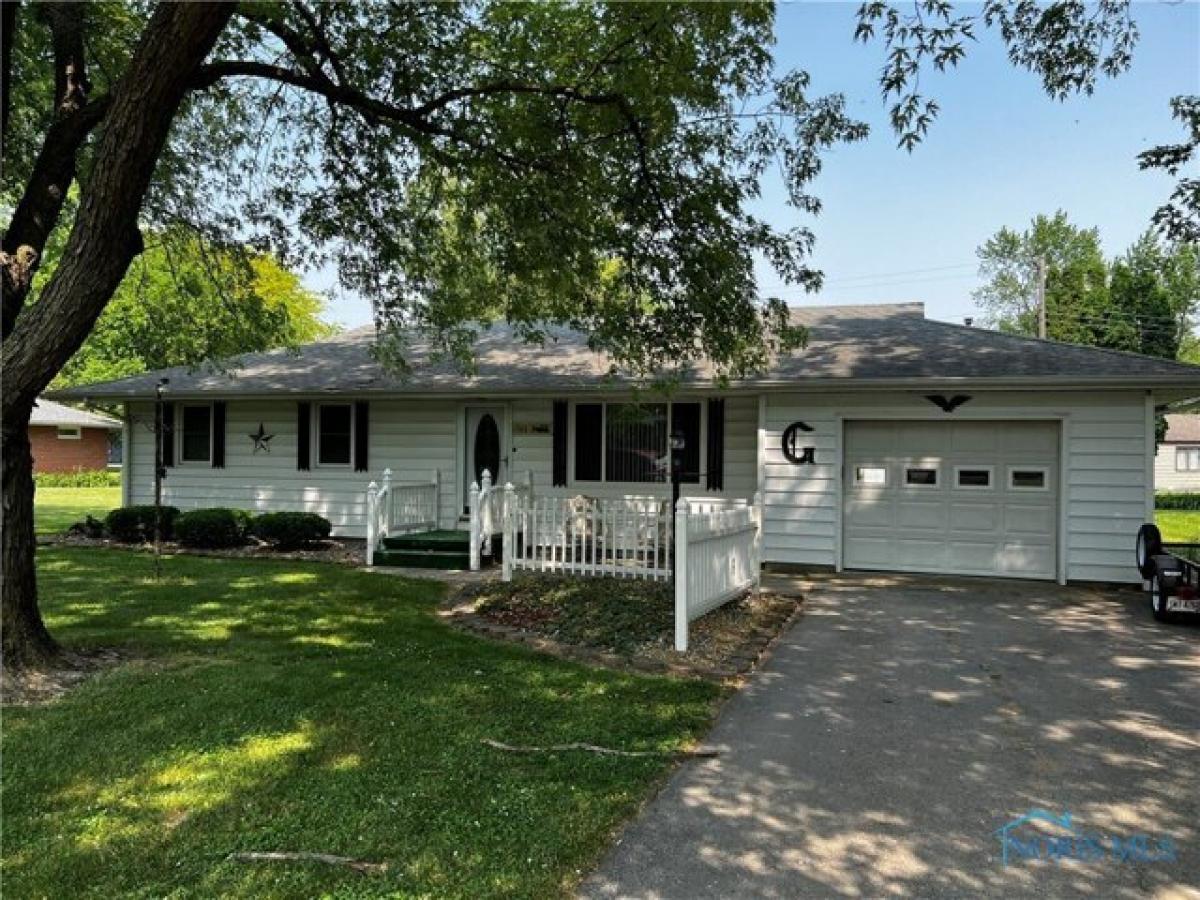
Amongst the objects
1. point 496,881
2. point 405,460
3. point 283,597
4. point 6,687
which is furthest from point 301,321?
point 496,881

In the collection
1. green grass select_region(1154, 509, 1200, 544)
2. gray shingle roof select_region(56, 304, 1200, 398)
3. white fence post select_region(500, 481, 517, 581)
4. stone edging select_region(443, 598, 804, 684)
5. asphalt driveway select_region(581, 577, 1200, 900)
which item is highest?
gray shingle roof select_region(56, 304, 1200, 398)

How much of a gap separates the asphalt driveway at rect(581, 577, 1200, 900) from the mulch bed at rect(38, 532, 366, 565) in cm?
740

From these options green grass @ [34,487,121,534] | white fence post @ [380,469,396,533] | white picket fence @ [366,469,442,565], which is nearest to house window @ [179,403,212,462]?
green grass @ [34,487,121,534]

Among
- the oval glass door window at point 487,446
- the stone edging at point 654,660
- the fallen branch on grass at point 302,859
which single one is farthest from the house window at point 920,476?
the fallen branch on grass at point 302,859

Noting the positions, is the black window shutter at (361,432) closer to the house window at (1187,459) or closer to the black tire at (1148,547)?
the black tire at (1148,547)

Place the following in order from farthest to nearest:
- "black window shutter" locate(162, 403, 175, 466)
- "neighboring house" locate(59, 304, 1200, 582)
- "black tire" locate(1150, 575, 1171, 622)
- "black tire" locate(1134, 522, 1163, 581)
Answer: "black window shutter" locate(162, 403, 175, 466), "neighboring house" locate(59, 304, 1200, 582), "black tire" locate(1134, 522, 1163, 581), "black tire" locate(1150, 575, 1171, 622)

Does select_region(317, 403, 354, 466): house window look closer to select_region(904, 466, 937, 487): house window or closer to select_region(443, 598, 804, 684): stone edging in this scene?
select_region(443, 598, 804, 684): stone edging

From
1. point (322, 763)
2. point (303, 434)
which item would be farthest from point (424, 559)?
point (322, 763)

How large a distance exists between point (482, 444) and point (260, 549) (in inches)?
151

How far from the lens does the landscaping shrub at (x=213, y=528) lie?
39.9 feet

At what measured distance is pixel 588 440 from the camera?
11.8 m

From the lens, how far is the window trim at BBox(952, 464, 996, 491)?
985 centimetres

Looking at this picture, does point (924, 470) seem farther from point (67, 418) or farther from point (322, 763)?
point (67, 418)

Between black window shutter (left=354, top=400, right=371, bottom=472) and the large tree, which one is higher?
the large tree
